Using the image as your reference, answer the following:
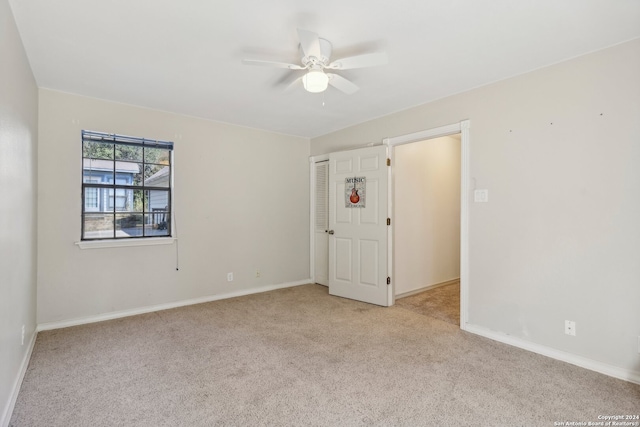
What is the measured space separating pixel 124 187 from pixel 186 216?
77 cm

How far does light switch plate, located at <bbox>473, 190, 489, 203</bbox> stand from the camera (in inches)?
120

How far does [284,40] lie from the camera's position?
228 centimetres

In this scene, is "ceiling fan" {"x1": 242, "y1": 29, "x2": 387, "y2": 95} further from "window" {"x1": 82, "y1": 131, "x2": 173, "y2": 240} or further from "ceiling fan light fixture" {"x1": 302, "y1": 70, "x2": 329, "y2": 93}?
"window" {"x1": 82, "y1": 131, "x2": 173, "y2": 240}

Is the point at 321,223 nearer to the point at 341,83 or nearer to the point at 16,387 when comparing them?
the point at 341,83

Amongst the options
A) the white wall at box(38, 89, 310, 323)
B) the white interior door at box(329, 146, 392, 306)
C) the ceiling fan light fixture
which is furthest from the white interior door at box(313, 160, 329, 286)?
the ceiling fan light fixture

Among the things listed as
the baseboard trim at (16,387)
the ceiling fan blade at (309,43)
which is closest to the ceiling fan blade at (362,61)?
the ceiling fan blade at (309,43)

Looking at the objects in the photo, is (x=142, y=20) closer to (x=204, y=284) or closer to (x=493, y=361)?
(x=204, y=284)

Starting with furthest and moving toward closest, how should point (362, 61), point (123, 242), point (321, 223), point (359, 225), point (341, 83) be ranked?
point (321, 223), point (359, 225), point (123, 242), point (341, 83), point (362, 61)

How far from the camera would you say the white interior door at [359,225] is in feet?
13.3

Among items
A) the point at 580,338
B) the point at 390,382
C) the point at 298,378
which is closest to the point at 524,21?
the point at 580,338

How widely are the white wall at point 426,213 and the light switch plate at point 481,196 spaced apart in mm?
1209

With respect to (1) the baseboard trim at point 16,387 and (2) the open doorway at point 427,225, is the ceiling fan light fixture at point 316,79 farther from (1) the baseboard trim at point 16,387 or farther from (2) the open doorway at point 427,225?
(1) the baseboard trim at point 16,387

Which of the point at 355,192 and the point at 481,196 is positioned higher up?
the point at 355,192

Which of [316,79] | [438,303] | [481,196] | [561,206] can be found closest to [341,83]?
[316,79]
